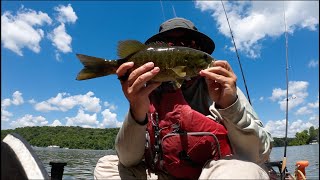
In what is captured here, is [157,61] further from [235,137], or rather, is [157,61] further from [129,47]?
[235,137]

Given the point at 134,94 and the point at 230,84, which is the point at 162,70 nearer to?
the point at 134,94

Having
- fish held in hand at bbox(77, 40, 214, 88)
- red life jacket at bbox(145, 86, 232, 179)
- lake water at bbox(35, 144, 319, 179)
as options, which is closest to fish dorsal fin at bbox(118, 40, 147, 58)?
fish held in hand at bbox(77, 40, 214, 88)

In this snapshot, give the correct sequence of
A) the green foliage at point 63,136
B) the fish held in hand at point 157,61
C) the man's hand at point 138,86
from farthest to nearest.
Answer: the green foliage at point 63,136, the fish held in hand at point 157,61, the man's hand at point 138,86

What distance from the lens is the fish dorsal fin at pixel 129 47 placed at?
303 centimetres

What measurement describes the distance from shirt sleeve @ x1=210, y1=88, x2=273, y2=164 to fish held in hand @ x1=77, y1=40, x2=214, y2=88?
493mm

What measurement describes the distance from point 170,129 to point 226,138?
0.57m

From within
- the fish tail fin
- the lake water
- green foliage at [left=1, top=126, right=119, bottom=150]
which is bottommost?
the lake water

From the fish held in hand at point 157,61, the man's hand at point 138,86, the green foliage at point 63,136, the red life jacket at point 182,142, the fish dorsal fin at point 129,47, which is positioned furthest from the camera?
the green foliage at point 63,136

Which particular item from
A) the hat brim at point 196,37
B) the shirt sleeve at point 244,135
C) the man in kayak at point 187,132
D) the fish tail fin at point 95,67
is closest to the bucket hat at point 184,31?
the hat brim at point 196,37

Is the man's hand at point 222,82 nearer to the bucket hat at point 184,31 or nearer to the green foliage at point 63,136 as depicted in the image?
the bucket hat at point 184,31

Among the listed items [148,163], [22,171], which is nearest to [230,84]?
[148,163]

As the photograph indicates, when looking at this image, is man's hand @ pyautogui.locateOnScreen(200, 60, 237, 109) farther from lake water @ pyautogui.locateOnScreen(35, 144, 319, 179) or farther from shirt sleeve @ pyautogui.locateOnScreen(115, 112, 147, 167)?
lake water @ pyautogui.locateOnScreen(35, 144, 319, 179)

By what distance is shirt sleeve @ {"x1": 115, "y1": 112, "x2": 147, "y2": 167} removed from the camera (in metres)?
3.12

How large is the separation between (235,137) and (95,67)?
146 cm
